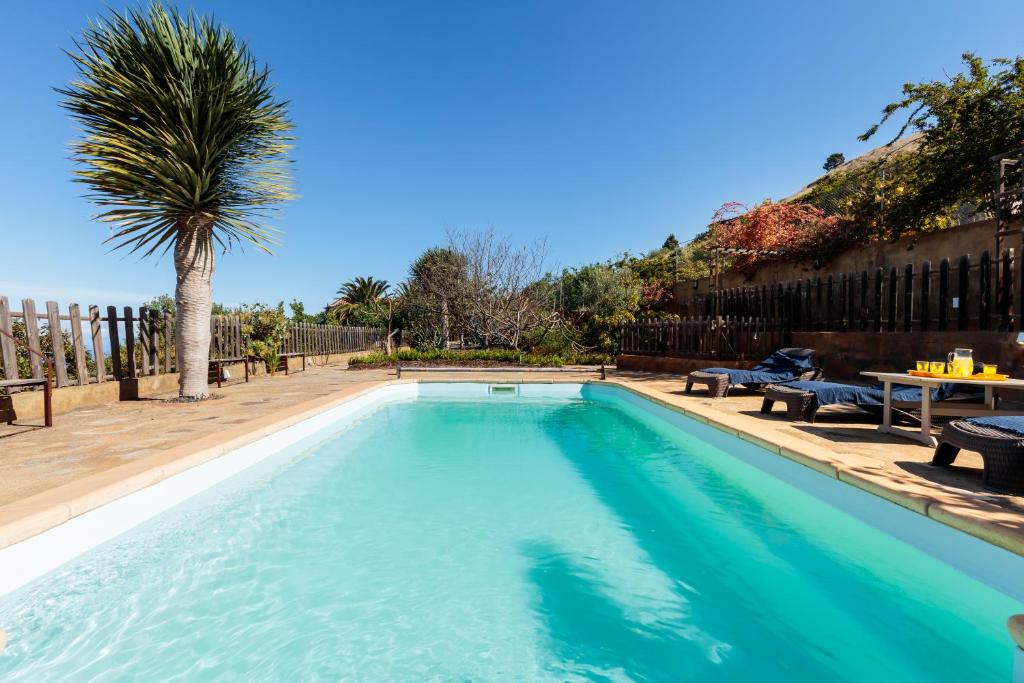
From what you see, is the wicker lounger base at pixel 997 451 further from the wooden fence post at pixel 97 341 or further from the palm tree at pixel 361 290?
the palm tree at pixel 361 290

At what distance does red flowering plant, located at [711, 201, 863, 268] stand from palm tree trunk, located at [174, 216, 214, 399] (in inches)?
522

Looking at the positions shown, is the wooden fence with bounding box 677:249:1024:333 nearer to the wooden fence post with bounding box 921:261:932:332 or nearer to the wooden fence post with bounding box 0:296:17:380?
the wooden fence post with bounding box 921:261:932:332

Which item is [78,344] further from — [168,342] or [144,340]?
[168,342]

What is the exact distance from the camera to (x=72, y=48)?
263 inches

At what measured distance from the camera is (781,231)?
13.3 m

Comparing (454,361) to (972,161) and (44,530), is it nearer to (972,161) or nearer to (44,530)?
(44,530)

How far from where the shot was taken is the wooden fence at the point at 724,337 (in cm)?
991

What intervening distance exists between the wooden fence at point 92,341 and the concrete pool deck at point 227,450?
781 mm

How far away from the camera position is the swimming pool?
2186mm

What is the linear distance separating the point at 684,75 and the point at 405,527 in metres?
14.6

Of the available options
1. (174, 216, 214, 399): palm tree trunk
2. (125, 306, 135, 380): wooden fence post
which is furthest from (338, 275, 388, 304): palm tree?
(174, 216, 214, 399): palm tree trunk

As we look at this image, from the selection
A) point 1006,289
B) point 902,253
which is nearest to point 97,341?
A: point 1006,289

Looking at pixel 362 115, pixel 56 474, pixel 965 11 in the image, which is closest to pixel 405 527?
pixel 56 474

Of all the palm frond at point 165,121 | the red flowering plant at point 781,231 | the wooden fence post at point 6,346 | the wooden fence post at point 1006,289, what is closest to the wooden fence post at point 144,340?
the palm frond at point 165,121
